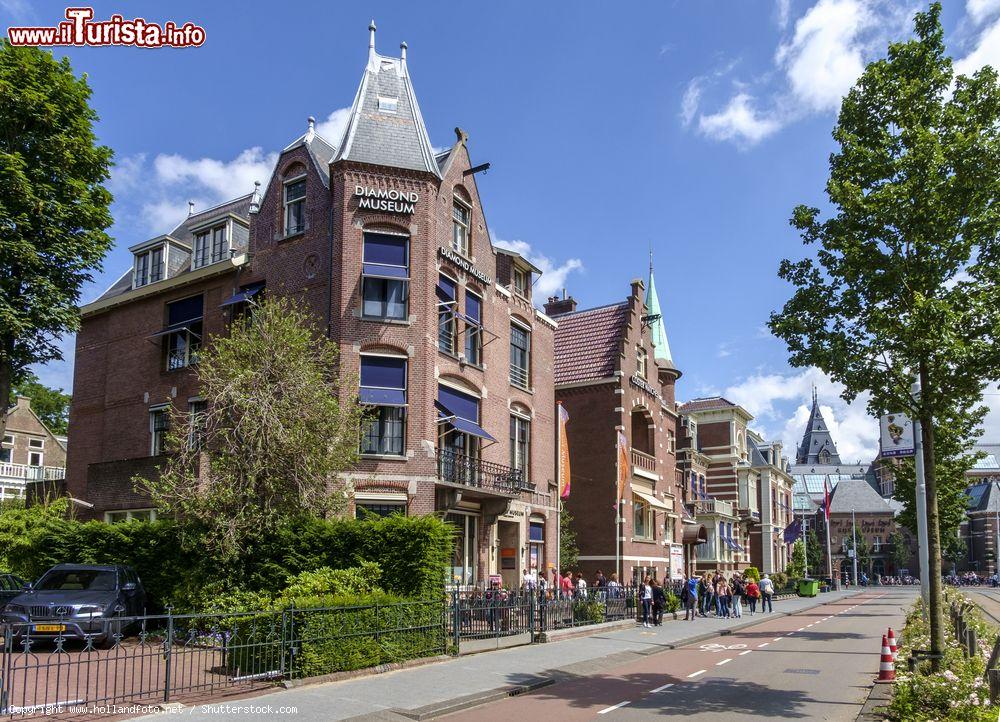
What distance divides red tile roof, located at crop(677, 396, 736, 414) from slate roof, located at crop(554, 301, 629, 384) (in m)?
25.2

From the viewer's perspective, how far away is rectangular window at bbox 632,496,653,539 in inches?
1521

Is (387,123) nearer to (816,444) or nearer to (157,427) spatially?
(157,427)

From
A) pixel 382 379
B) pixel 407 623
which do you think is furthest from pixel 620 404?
pixel 407 623

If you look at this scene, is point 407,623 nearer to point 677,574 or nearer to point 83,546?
point 83,546

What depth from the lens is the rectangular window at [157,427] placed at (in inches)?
1163

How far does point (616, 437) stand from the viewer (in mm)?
37062

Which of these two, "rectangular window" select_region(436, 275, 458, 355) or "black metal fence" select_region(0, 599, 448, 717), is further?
"rectangular window" select_region(436, 275, 458, 355)

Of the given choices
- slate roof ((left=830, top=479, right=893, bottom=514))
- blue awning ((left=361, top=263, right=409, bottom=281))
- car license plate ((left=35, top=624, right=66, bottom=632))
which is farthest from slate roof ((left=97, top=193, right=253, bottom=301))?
slate roof ((left=830, top=479, right=893, bottom=514))

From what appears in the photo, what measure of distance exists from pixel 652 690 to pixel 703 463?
4393 centimetres

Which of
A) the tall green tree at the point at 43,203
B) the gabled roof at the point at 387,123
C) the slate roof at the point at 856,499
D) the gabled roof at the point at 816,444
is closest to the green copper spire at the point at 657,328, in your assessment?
the gabled roof at the point at 387,123

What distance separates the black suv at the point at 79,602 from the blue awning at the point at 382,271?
10606 millimetres

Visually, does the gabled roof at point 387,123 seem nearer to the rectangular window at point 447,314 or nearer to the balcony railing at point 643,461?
the rectangular window at point 447,314
